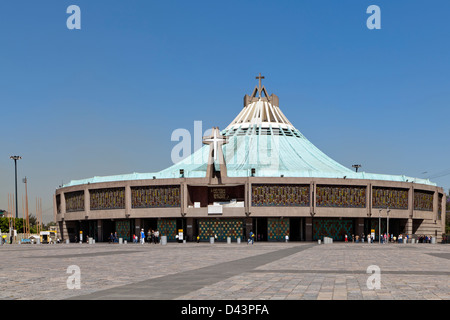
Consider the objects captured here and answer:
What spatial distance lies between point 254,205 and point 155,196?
13.4 m

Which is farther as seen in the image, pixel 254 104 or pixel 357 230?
pixel 254 104

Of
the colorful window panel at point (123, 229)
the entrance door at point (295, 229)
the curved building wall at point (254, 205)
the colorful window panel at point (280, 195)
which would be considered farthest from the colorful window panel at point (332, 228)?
the colorful window panel at point (123, 229)

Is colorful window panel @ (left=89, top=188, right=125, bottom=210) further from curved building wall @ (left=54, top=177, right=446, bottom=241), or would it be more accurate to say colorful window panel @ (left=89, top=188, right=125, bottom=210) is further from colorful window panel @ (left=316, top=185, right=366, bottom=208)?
colorful window panel @ (left=316, top=185, right=366, bottom=208)

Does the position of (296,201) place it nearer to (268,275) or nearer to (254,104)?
(254,104)

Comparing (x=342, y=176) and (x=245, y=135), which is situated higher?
(x=245, y=135)

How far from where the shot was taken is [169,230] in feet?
247

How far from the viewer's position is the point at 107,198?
76.7m

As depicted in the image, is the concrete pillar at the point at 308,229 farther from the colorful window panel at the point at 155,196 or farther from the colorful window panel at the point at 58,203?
the colorful window panel at the point at 58,203

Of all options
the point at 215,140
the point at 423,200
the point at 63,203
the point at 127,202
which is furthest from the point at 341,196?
the point at 63,203

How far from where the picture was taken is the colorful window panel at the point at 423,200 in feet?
258

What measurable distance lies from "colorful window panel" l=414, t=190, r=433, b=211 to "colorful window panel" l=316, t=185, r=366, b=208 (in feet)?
33.9
